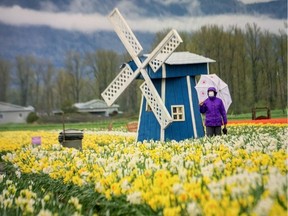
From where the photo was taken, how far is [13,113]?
7.15 m

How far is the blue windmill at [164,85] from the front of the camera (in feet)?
23.6

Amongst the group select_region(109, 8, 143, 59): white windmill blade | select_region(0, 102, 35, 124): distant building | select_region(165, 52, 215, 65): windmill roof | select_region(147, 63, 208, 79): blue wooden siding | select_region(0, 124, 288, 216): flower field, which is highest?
select_region(109, 8, 143, 59): white windmill blade

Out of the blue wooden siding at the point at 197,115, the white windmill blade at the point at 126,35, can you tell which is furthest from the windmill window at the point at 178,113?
the white windmill blade at the point at 126,35

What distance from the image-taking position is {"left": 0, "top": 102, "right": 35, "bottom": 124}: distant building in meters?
6.36

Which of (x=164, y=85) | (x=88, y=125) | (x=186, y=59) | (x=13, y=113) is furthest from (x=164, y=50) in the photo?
(x=88, y=125)

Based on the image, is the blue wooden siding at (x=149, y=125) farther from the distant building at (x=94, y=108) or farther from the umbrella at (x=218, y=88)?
the distant building at (x=94, y=108)

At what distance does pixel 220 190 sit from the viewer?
2.29m

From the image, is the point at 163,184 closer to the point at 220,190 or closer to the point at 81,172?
the point at 220,190

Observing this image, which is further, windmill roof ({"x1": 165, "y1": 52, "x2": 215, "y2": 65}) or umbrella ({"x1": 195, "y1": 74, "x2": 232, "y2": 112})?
windmill roof ({"x1": 165, "y1": 52, "x2": 215, "y2": 65})

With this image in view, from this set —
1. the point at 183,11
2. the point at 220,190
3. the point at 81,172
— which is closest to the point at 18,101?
the point at 183,11

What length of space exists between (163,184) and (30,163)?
2609 millimetres

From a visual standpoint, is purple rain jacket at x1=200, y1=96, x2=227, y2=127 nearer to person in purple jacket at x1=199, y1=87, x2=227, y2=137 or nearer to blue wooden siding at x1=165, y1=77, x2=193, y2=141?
person in purple jacket at x1=199, y1=87, x2=227, y2=137

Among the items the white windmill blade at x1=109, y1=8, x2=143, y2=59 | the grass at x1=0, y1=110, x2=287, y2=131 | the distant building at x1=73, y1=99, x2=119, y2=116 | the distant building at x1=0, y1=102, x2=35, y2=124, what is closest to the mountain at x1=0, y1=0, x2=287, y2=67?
the white windmill blade at x1=109, y1=8, x2=143, y2=59

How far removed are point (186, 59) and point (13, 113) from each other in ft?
9.38
